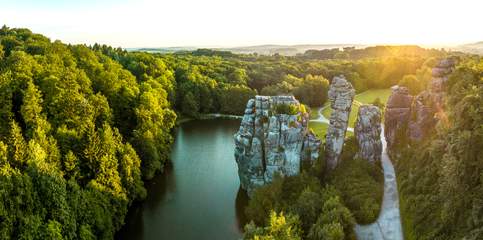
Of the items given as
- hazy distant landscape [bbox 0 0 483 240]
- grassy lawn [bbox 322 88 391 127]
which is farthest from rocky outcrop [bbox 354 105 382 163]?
grassy lawn [bbox 322 88 391 127]

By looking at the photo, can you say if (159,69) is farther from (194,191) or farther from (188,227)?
(188,227)

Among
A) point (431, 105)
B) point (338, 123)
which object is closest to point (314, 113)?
point (338, 123)

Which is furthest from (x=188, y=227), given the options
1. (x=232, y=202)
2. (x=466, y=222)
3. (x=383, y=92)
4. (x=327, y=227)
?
(x=383, y=92)

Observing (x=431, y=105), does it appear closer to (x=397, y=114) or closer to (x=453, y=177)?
(x=397, y=114)

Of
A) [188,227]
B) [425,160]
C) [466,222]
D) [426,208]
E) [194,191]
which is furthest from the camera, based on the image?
[194,191]

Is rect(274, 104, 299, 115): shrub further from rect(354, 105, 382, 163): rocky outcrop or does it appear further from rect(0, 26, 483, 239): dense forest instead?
rect(354, 105, 382, 163): rocky outcrop

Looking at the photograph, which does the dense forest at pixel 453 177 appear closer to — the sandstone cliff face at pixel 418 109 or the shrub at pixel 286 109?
the sandstone cliff face at pixel 418 109
